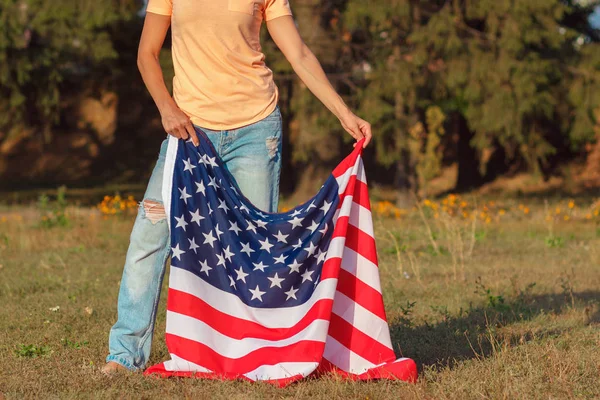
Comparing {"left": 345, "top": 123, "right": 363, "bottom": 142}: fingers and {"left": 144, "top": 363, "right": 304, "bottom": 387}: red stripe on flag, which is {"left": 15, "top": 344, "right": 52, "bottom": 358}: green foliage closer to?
{"left": 144, "top": 363, "right": 304, "bottom": 387}: red stripe on flag

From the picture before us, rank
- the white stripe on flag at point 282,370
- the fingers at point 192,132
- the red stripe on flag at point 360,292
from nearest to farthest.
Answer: the white stripe on flag at point 282,370
the fingers at point 192,132
the red stripe on flag at point 360,292

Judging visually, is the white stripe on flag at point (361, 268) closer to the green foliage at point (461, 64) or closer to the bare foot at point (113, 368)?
the bare foot at point (113, 368)

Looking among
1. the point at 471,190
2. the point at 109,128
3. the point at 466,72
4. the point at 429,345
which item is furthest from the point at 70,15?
the point at 429,345

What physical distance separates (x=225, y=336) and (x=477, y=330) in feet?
6.44

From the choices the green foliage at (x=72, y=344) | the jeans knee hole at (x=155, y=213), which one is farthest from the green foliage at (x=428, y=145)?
the jeans knee hole at (x=155, y=213)

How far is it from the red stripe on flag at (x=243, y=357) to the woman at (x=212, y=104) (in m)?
0.27

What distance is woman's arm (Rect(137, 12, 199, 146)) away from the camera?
4.43 meters

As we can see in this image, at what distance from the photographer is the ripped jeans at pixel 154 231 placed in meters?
4.52

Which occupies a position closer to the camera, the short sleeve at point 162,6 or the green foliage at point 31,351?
the short sleeve at point 162,6

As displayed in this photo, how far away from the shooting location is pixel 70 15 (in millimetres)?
17938

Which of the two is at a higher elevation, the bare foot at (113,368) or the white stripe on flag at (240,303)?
the white stripe on flag at (240,303)

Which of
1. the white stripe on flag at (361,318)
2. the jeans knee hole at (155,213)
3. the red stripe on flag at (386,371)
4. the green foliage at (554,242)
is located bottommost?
the green foliage at (554,242)

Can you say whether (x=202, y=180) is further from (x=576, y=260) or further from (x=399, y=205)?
(x=399, y=205)

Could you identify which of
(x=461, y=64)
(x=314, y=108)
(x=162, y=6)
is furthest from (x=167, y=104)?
(x=461, y=64)
